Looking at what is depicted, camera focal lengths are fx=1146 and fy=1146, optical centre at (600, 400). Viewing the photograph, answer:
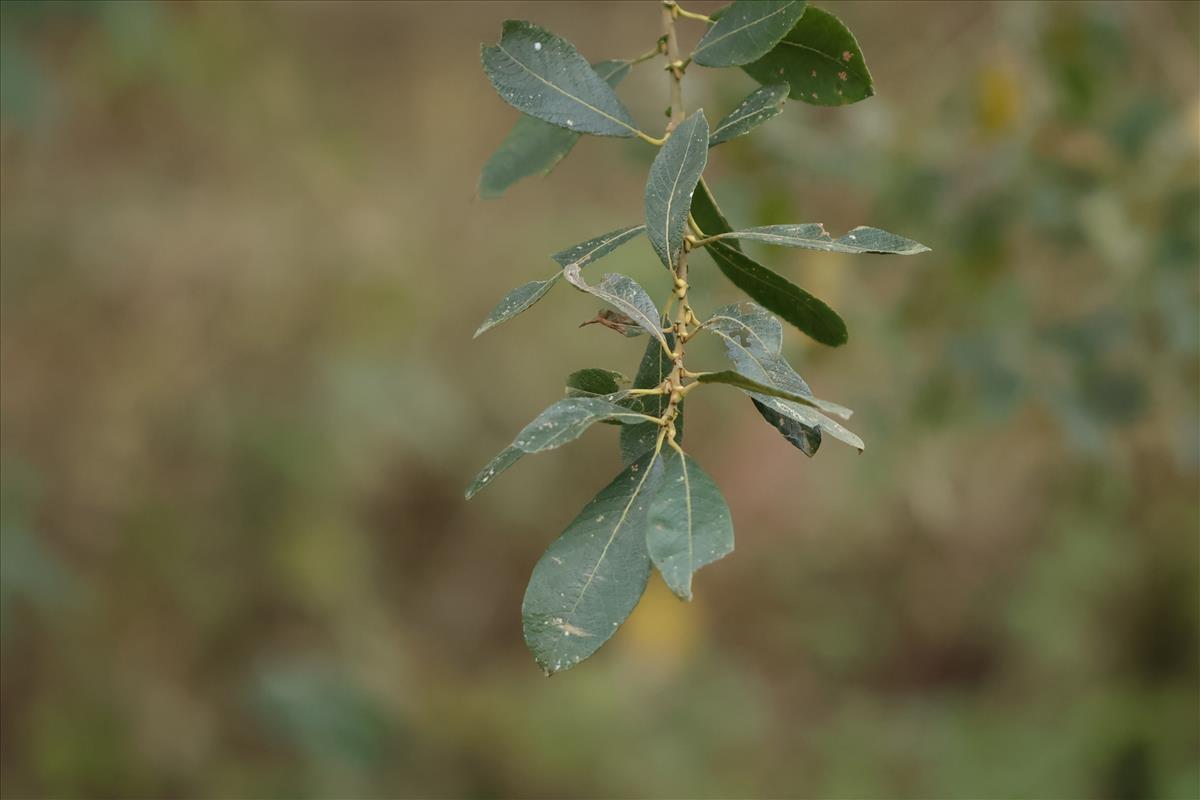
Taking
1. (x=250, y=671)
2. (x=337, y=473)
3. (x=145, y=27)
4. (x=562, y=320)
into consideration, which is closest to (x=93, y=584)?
(x=250, y=671)

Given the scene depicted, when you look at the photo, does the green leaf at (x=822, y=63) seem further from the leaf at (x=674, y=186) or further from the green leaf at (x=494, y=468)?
the green leaf at (x=494, y=468)

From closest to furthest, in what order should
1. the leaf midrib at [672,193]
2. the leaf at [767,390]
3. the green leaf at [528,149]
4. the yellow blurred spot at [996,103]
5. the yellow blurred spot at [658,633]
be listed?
the leaf at [767,390]
the leaf midrib at [672,193]
the green leaf at [528,149]
the yellow blurred spot at [996,103]
the yellow blurred spot at [658,633]

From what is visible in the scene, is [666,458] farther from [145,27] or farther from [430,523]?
[430,523]

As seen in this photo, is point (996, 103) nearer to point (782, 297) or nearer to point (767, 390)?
point (782, 297)

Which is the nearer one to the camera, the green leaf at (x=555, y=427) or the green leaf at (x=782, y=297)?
the green leaf at (x=555, y=427)

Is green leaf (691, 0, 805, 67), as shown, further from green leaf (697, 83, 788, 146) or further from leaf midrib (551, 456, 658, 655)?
leaf midrib (551, 456, 658, 655)

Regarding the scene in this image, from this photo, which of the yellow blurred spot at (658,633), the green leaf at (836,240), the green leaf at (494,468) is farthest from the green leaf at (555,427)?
the yellow blurred spot at (658,633)
